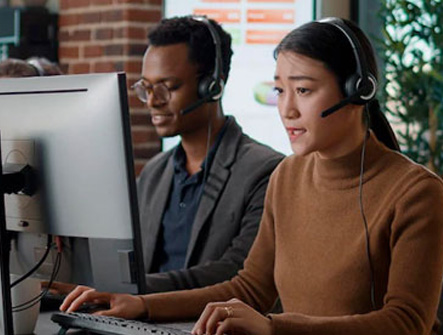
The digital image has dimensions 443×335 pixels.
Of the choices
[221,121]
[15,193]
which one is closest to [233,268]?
[221,121]

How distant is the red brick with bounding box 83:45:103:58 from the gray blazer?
151 centimetres

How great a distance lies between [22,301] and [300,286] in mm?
610

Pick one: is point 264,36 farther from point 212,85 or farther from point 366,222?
point 366,222

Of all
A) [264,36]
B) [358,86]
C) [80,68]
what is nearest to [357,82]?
[358,86]

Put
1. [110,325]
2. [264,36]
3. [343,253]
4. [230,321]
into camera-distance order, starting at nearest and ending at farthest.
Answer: [230,321] < [110,325] < [343,253] < [264,36]

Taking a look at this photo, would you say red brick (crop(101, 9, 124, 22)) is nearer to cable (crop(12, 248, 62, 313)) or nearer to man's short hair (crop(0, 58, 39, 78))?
man's short hair (crop(0, 58, 39, 78))

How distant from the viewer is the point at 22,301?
6.36 feet

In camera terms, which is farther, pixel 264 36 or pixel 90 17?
pixel 90 17

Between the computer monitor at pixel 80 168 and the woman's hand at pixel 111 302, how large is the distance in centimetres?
12

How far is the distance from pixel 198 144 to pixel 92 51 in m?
1.58

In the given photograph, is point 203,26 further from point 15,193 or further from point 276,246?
point 15,193

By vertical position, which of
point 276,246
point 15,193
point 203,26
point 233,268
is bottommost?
point 233,268

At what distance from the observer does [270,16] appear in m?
3.89

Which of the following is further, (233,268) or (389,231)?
(233,268)
